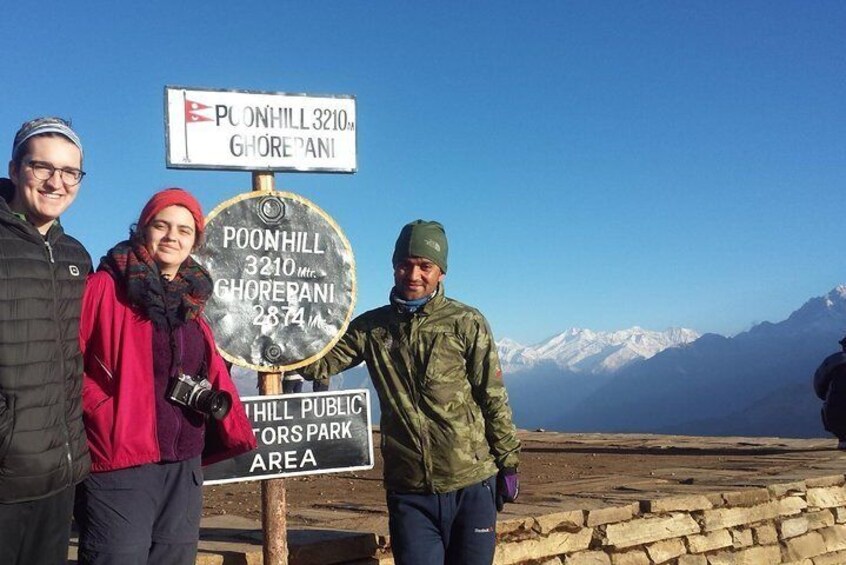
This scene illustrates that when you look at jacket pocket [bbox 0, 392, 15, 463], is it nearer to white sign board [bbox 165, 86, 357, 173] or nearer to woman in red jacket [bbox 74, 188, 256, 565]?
woman in red jacket [bbox 74, 188, 256, 565]

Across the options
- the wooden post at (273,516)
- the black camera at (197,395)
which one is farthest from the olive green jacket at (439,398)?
the black camera at (197,395)

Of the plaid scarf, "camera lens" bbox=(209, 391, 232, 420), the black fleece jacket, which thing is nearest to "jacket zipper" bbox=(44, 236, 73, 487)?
the black fleece jacket

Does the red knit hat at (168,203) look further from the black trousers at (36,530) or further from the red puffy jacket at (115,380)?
the black trousers at (36,530)

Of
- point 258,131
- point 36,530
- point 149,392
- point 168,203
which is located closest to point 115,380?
point 149,392

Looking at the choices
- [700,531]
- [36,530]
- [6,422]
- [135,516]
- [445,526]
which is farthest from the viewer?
[700,531]

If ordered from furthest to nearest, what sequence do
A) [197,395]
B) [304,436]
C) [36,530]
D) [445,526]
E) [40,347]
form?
[304,436] < [445,526] < [197,395] < [36,530] < [40,347]

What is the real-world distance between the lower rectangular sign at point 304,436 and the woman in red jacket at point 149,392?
2.33 feet

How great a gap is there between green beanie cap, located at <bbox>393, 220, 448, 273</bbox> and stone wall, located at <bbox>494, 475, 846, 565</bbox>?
86.2 inches

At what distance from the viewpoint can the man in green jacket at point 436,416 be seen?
3.59 m

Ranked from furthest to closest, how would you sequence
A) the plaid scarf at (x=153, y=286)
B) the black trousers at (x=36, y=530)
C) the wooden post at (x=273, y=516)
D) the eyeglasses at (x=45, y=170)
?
the wooden post at (x=273, y=516), the plaid scarf at (x=153, y=286), the eyeglasses at (x=45, y=170), the black trousers at (x=36, y=530)

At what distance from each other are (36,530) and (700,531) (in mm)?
5258

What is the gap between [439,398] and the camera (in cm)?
364

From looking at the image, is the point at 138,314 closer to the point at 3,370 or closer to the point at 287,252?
the point at 3,370

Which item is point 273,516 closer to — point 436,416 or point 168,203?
point 436,416
